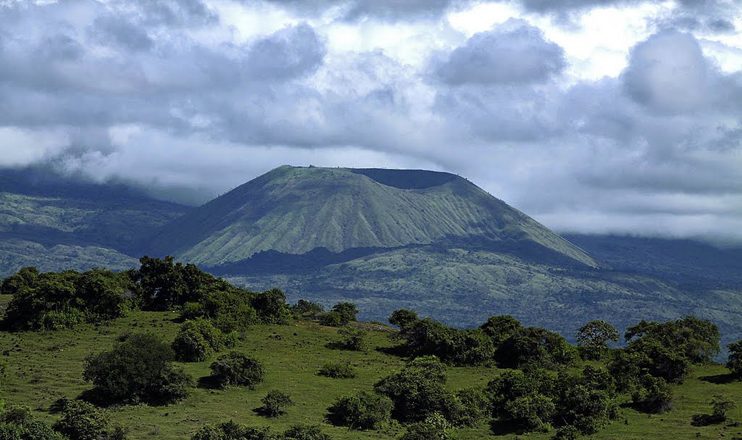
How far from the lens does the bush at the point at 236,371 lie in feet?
381

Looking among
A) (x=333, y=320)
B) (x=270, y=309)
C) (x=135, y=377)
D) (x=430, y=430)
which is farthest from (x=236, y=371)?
(x=333, y=320)

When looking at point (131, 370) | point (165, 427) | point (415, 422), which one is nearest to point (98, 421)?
point (165, 427)

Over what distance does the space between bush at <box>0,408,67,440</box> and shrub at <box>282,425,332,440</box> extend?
19.6 metres

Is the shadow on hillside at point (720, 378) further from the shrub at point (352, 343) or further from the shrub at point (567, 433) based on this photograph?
the shrub at point (352, 343)

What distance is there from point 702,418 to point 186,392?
54.3 metres

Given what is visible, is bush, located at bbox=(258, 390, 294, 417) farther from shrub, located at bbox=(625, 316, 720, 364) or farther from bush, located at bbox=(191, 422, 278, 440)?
shrub, located at bbox=(625, 316, 720, 364)

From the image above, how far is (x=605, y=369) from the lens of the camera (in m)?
132

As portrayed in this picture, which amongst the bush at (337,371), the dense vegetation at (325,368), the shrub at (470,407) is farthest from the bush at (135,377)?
the shrub at (470,407)

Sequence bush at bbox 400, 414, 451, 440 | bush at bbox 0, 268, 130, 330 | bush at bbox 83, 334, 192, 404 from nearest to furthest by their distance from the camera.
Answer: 1. bush at bbox 400, 414, 451, 440
2. bush at bbox 83, 334, 192, 404
3. bush at bbox 0, 268, 130, 330

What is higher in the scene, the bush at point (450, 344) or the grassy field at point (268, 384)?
the bush at point (450, 344)

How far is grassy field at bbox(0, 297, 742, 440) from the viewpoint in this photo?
104m

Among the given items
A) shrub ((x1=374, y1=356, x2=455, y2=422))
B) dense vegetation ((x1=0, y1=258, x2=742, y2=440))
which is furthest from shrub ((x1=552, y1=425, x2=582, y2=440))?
shrub ((x1=374, y1=356, x2=455, y2=422))

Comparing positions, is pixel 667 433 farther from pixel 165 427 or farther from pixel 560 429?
pixel 165 427

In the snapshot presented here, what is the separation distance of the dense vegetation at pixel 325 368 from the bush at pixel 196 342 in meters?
0.17
